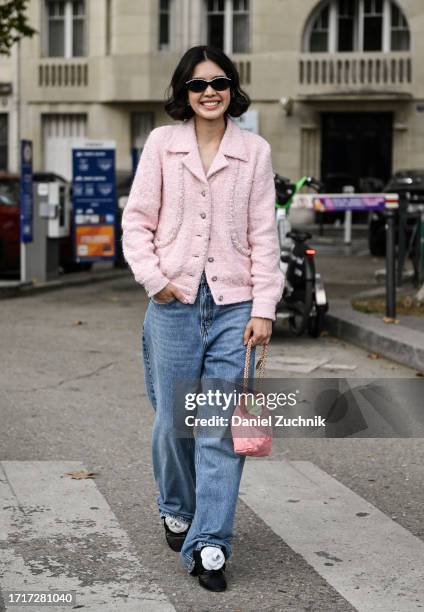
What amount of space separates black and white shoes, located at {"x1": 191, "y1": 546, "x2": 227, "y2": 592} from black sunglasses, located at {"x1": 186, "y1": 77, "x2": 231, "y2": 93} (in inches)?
63.6

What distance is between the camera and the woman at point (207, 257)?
4621 millimetres

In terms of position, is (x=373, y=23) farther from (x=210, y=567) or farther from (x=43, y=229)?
(x=210, y=567)

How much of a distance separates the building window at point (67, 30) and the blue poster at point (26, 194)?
20.7 meters

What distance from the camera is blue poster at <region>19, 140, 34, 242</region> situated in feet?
55.9

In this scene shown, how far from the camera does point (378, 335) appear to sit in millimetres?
10891

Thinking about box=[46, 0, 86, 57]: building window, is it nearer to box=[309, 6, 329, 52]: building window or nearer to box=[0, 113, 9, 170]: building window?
box=[0, 113, 9, 170]: building window

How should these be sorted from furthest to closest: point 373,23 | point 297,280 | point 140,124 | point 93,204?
1. point 140,124
2. point 373,23
3. point 93,204
4. point 297,280

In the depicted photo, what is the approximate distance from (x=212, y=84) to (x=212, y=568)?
1701mm

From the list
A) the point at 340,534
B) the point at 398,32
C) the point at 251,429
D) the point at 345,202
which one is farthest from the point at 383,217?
the point at 251,429

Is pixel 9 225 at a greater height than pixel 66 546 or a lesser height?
greater

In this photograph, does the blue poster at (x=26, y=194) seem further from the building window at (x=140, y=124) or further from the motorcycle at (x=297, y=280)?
the building window at (x=140, y=124)

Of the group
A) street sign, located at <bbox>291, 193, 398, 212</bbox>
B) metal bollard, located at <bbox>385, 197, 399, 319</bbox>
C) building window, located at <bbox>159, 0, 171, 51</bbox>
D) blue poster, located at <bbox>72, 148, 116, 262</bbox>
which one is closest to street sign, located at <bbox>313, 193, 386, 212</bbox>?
street sign, located at <bbox>291, 193, 398, 212</bbox>

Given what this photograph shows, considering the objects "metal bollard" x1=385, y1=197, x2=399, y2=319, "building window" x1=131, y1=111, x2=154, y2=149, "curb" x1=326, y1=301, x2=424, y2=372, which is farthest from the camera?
"building window" x1=131, y1=111, x2=154, y2=149

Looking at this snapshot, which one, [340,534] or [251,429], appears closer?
[251,429]
